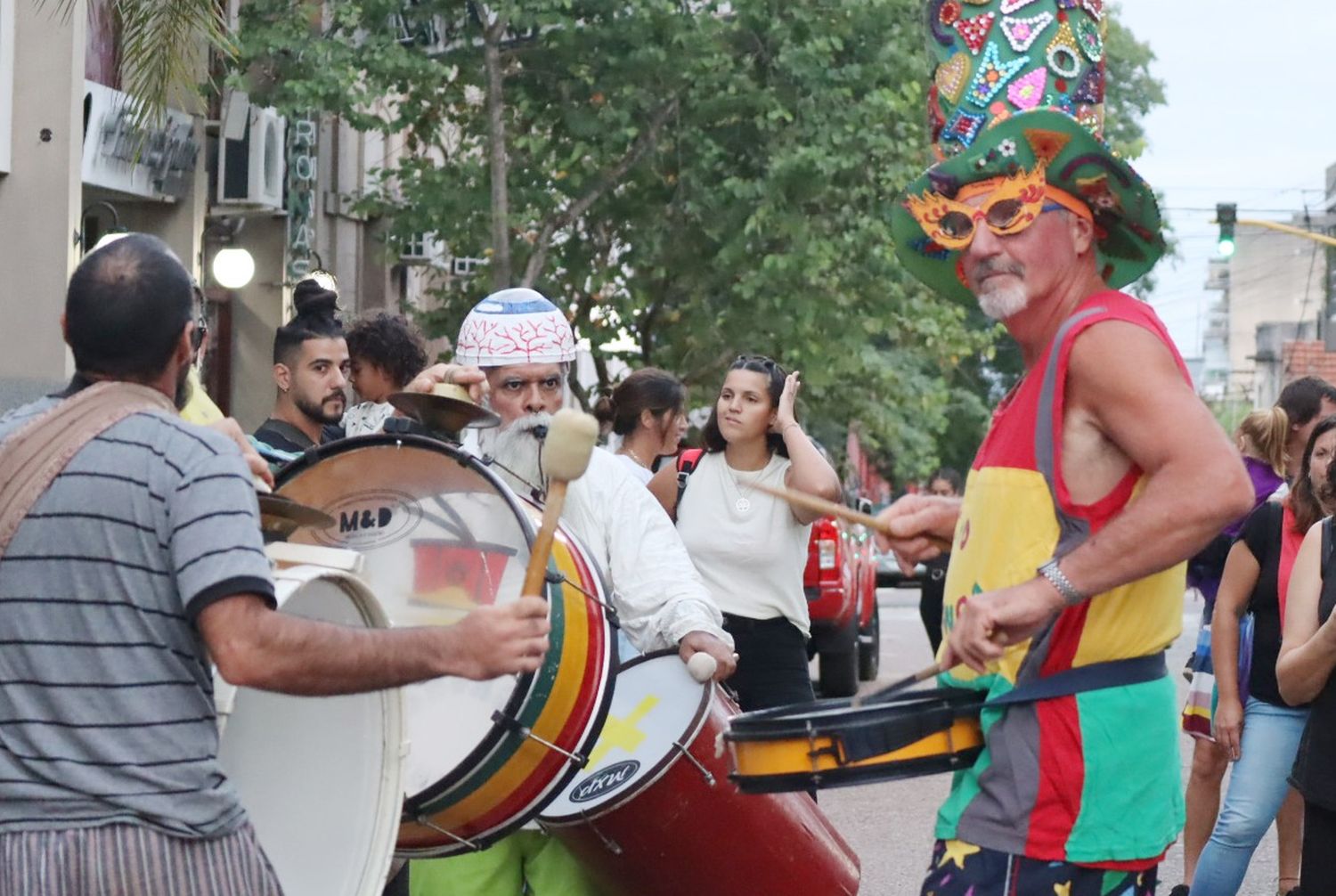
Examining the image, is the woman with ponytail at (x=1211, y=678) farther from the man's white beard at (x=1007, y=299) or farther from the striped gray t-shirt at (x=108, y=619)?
the striped gray t-shirt at (x=108, y=619)

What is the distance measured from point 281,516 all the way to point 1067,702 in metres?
1.38

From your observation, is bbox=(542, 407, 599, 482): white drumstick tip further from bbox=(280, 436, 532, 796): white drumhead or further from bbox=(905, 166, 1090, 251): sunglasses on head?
bbox=(280, 436, 532, 796): white drumhead

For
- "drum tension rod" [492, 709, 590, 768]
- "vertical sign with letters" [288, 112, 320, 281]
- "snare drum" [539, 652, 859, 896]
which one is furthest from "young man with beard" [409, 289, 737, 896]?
"vertical sign with letters" [288, 112, 320, 281]

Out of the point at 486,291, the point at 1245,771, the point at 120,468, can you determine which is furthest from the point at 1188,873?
the point at 486,291

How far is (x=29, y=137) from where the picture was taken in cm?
1556

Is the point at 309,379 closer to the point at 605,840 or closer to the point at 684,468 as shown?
the point at 684,468

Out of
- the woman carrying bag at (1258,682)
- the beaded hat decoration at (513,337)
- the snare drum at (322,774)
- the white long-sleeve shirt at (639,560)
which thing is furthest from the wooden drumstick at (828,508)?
the woman carrying bag at (1258,682)

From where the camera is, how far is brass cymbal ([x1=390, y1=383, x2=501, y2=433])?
4832 mm

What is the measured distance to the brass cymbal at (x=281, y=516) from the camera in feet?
12.1

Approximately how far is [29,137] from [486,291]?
19.4 feet

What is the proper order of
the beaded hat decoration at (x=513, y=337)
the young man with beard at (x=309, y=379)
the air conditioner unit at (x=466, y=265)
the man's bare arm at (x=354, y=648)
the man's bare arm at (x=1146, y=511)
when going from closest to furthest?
the man's bare arm at (x=354, y=648) < the man's bare arm at (x=1146, y=511) < the beaded hat decoration at (x=513, y=337) < the young man with beard at (x=309, y=379) < the air conditioner unit at (x=466, y=265)

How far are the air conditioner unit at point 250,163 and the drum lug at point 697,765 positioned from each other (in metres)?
14.7

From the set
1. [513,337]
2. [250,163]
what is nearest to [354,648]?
[513,337]

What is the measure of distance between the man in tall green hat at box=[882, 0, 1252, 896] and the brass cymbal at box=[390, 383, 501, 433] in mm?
1242
